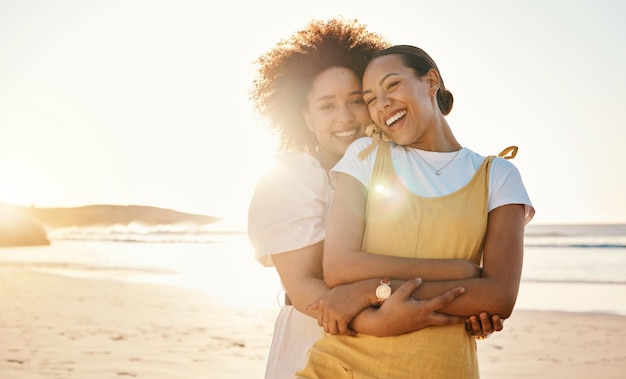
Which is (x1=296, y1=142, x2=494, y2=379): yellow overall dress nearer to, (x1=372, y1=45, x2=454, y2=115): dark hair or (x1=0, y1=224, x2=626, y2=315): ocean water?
(x1=372, y1=45, x2=454, y2=115): dark hair

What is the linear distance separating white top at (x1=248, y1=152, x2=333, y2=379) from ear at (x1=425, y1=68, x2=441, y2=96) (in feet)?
1.68

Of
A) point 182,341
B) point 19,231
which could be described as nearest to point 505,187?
point 182,341

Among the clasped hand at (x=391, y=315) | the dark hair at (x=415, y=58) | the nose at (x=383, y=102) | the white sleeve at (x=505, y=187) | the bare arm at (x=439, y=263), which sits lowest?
the clasped hand at (x=391, y=315)

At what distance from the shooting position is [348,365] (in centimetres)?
210

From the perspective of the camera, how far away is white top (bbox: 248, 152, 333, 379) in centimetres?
240

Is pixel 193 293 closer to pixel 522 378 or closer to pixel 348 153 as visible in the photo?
pixel 522 378

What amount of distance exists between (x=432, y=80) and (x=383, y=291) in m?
0.87

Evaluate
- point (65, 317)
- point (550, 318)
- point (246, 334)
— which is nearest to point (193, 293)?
point (65, 317)

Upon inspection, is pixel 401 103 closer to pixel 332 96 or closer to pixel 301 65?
pixel 332 96

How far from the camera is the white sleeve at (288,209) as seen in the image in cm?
239

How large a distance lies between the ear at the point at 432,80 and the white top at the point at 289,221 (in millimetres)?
512

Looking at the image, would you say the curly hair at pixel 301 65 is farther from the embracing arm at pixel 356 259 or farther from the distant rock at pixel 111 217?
the distant rock at pixel 111 217

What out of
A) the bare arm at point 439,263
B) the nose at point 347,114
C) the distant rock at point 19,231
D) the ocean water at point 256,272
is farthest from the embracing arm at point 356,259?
the distant rock at point 19,231

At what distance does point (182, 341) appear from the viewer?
817cm
